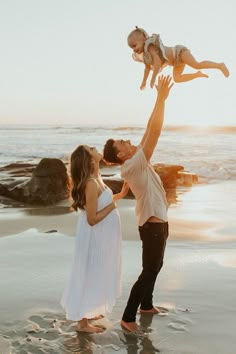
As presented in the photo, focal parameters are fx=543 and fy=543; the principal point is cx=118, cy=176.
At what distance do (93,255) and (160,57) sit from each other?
1.99 meters

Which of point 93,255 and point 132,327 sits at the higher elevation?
point 93,255

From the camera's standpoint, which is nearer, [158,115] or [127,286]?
[158,115]

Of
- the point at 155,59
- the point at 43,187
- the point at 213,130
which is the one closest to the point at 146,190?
the point at 155,59

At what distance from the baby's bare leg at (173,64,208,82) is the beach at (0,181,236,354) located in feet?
7.93

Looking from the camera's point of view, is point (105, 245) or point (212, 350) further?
point (105, 245)

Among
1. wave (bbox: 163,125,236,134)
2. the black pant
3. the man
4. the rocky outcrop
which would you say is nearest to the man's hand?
the man

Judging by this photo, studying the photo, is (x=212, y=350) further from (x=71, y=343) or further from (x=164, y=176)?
(x=164, y=176)

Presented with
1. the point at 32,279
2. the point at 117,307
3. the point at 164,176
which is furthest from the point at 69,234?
the point at 164,176

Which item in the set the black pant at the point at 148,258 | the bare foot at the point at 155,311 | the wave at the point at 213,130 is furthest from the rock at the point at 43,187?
the wave at the point at 213,130

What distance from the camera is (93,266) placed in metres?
5.14

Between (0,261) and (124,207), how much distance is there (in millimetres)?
5137

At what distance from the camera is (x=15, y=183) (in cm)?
1370

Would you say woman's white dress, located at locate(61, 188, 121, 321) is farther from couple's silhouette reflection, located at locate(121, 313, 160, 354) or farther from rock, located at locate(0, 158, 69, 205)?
rock, located at locate(0, 158, 69, 205)

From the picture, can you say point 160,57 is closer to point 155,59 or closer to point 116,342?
point 155,59
